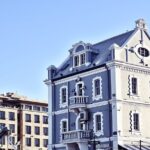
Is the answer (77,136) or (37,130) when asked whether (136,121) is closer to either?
(77,136)

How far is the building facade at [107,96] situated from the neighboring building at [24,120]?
47948 mm

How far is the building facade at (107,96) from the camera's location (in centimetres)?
5319

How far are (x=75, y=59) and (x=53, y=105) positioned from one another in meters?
6.18

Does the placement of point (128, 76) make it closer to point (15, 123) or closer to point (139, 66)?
point (139, 66)

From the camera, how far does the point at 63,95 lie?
5978 centimetres

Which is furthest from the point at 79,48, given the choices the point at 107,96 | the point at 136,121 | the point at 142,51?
the point at 136,121

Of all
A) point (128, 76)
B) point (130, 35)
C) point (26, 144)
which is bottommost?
point (26, 144)

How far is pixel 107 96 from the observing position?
54.0 metres

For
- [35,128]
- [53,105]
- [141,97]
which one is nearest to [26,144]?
[35,128]

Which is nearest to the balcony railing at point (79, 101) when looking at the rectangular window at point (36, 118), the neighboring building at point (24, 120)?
the neighboring building at point (24, 120)

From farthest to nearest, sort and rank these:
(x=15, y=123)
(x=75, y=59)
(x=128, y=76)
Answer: (x=15, y=123) → (x=75, y=59) → (x=128, y=76)

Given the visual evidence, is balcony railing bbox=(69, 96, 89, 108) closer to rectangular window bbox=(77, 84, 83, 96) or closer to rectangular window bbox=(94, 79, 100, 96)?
rectangular window bbox=(77, 84, 83, 96)

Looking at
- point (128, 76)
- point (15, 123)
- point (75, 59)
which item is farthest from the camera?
point (15, 123)

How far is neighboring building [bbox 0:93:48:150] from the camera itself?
107 meters
